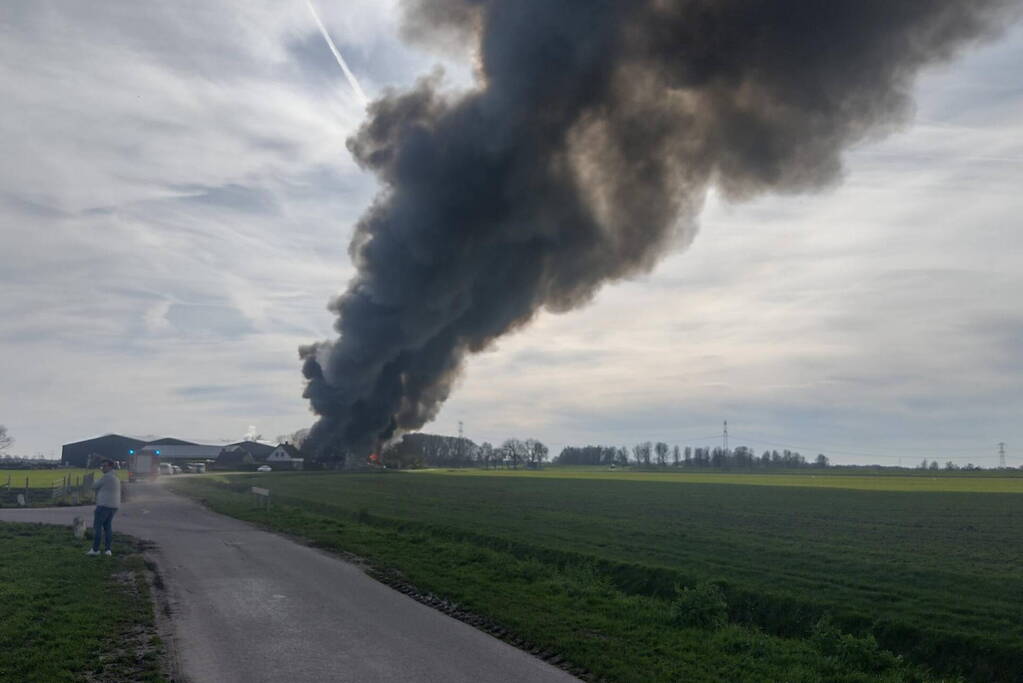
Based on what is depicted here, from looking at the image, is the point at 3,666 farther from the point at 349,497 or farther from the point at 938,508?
the point at 938,508

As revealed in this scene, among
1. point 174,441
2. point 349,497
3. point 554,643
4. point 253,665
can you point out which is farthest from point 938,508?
point 174,441

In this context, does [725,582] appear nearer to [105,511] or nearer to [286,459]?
[105,511]

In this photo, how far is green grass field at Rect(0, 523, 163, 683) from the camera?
901 centimetres

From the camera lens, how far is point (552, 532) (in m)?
25.9

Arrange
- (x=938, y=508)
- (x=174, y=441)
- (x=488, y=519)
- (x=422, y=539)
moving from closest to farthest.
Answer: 1. (x=422, y=539)
2. (x=488, y=519)
3. (x=938, y=508)
4. (x=174, y=441)

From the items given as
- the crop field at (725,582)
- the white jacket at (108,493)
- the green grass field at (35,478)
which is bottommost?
the green grass field at (35,478)

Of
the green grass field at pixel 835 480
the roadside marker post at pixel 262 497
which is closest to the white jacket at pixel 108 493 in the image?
the roadside marker post at pixel 262 497

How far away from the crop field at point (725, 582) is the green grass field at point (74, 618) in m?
4.87

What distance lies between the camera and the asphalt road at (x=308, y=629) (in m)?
9.16

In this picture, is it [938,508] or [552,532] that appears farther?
[938,508]

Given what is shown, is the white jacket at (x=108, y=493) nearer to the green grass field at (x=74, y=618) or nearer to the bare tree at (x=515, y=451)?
the green grass field at (x=74, y=618)

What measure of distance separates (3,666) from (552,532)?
1849 cm

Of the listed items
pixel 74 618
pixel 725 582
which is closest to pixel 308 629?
pixel 74 618

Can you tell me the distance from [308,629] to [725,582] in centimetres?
930
